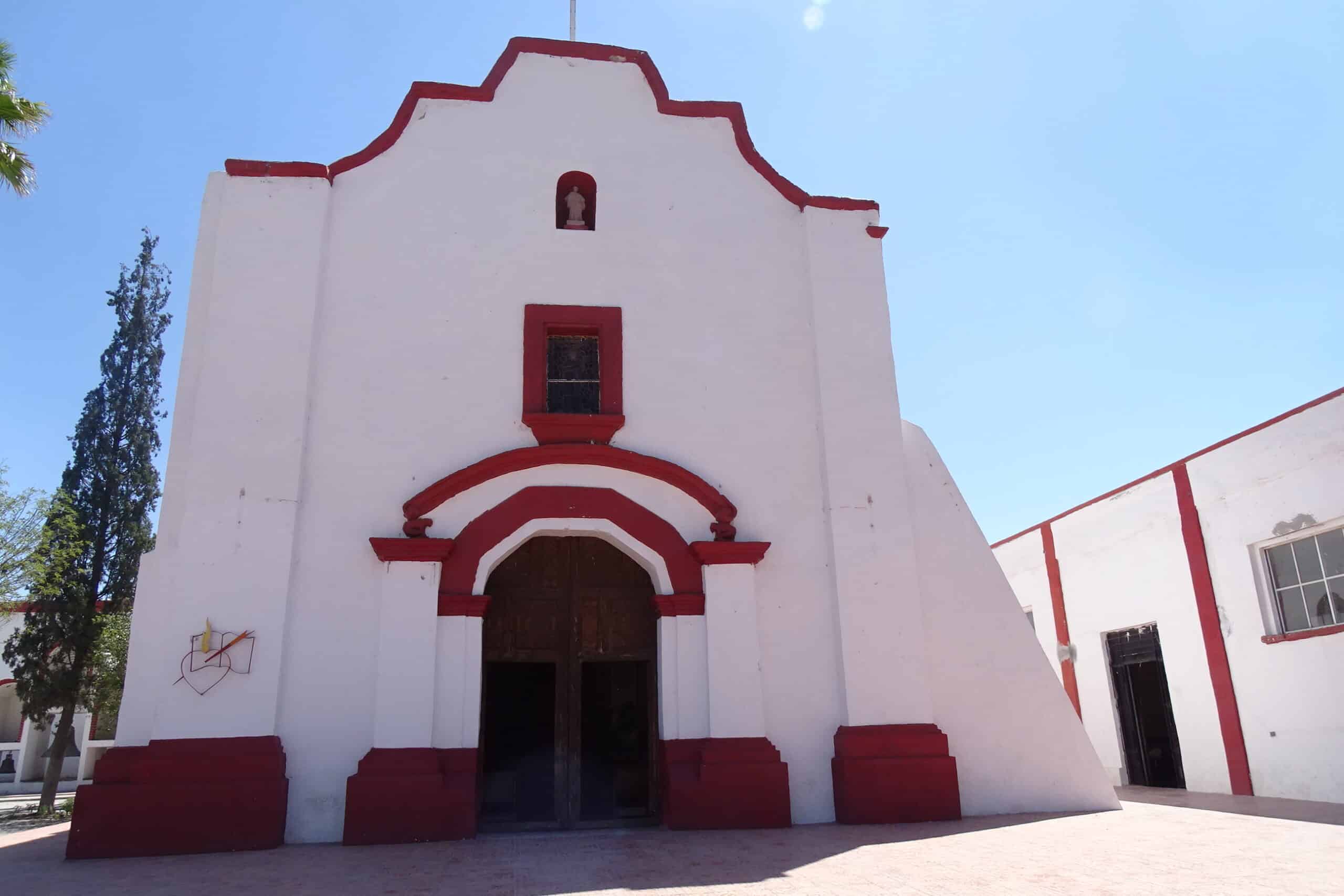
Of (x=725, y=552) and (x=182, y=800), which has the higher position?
(x=725, y=552)

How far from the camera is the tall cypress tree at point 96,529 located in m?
15.6

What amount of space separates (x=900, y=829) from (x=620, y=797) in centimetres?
264

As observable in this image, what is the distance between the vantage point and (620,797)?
8.99m

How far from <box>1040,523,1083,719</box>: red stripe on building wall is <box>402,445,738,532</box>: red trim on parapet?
749 cm

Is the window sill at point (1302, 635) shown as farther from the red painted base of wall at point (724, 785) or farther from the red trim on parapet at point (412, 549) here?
the red trim on parapet at point (412, 549)

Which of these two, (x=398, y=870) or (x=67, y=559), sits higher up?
(x=67, y=559)

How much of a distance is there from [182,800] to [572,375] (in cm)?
483

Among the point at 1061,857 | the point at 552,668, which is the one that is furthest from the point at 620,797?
the point at 1061,857

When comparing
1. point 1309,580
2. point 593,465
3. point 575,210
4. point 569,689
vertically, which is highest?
point 575,210

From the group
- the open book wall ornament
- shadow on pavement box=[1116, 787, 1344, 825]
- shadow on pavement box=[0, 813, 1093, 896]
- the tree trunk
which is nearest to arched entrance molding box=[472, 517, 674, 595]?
the open book wall ornament

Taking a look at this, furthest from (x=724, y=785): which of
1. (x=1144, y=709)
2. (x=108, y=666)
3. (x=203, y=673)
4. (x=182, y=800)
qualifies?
(x=108, y=666)

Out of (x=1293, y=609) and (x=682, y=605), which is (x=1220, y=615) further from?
(x=682, y=605)

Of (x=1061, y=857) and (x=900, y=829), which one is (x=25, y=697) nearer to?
(x=900, y=829)

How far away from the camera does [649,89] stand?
Answer: 10.2 m
